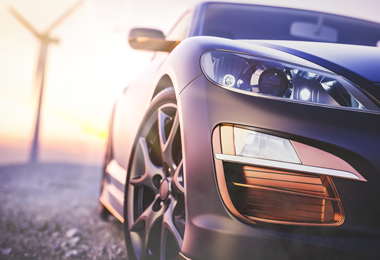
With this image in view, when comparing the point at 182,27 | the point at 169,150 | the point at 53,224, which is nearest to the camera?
the point at 169,150

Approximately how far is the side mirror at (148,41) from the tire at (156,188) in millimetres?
650

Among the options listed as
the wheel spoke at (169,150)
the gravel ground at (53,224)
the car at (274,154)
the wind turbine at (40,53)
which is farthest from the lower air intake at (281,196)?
the wind turbine at (40,53)

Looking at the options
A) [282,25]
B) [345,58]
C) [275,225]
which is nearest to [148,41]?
[282,25]

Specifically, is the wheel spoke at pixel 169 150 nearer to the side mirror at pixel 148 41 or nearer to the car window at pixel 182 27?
the side mirror at pixel 148 41

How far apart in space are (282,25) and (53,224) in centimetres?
236

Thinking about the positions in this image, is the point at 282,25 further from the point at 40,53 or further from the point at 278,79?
the point at 40,53

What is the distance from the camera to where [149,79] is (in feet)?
6.30

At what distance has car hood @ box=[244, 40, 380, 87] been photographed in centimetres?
102

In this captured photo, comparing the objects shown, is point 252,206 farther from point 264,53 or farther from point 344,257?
point 264,53

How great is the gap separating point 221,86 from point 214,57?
0.15 m

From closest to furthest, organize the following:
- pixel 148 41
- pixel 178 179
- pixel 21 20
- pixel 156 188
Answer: pixel 178 179
pixel 156 188
pixel 148 41
pixel 21 20

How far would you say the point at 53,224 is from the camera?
7.31 feet

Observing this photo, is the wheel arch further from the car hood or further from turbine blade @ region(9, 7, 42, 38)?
turbine blade @ region(9, 7, 42, 38)

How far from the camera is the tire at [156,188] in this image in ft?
3.77
